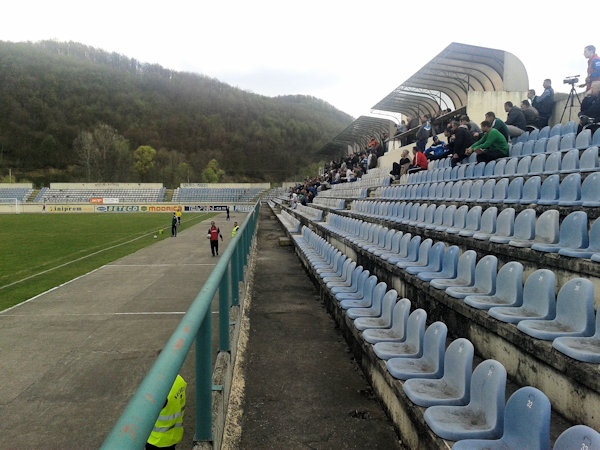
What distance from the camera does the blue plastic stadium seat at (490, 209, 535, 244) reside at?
381 cm

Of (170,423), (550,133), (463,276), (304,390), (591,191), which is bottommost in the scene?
(304,390)

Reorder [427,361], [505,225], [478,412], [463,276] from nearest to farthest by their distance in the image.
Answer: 1. [478,412]
2. [427,361]
3. [463,276]
4. [505,225]

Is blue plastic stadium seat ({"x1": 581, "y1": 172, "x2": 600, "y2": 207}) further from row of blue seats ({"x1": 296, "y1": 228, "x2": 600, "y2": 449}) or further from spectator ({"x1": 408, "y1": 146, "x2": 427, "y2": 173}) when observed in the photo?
spectator ({"x1": 408, "y1": 146, "x2": 427, "y2": 173})

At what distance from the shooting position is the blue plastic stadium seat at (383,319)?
11.3 feet

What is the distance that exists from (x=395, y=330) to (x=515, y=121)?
285 inches

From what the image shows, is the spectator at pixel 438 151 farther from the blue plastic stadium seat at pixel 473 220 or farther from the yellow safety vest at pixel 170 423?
the yellow safety vest at pixel 170 423

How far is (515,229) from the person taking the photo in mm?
4016

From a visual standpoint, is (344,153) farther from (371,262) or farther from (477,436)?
(477,436)

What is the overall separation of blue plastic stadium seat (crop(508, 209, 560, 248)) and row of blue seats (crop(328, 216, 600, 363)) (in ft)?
A: 1.50

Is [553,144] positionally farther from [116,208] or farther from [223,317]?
[116,208]

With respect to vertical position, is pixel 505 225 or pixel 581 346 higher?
pixel 505 225

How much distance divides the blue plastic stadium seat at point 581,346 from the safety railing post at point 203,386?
180 cm

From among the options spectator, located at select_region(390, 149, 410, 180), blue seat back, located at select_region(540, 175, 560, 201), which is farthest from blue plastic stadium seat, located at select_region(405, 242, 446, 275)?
spectator, located at select_region(390, 149, 410, 180)

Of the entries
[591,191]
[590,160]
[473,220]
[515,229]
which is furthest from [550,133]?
[515,229]
